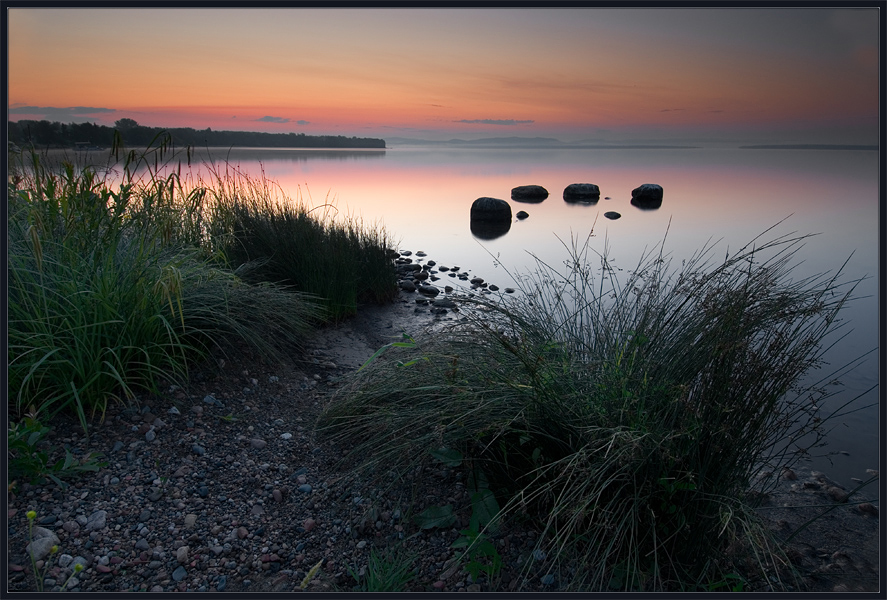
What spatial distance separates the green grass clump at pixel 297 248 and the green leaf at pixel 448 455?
2743 mm

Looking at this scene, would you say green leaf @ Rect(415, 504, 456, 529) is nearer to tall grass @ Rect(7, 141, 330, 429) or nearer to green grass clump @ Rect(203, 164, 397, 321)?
tall grass @ Rect(7, 141, 330, 429)

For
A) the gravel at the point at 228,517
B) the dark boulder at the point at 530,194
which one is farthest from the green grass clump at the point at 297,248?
the dark boulder at the point at 530,194

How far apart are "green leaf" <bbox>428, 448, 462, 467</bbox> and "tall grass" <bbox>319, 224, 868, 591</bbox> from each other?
0.03 m

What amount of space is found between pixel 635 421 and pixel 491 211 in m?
10.7

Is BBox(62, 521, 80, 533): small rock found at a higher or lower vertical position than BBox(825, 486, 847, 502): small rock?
higher

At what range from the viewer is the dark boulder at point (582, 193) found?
1670cm

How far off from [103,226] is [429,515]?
9.19 ft

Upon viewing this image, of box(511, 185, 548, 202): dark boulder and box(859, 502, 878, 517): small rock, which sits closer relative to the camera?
box(859, 502, 878, 517): small rock

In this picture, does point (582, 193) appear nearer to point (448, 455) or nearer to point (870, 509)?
point (870, 509)

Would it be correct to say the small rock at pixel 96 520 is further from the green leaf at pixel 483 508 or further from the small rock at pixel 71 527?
the green leaf at pixel 483 508

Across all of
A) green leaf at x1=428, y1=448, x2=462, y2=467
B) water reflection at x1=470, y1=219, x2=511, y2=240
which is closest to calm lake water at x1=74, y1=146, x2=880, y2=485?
water reflection at x1=470, y1=219, x2=511, y2=240

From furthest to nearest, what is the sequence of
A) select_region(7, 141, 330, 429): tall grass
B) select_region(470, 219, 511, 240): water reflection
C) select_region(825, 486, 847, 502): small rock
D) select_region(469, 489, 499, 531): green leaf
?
select_region(470, 219, 511, 240): water reflection → select_region(825, 486, 847, 502): small rock → select_region(7, 141, 330, 429): tall grass → select_region(469, 489, 499, 531): green leaf

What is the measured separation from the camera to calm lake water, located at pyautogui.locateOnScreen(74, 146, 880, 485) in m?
4.64

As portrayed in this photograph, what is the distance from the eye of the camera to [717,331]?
83.3 inches
